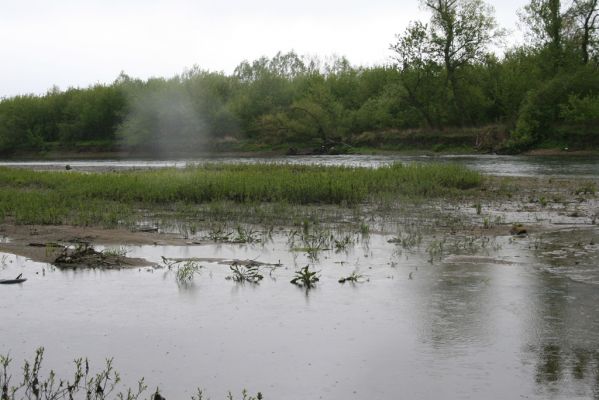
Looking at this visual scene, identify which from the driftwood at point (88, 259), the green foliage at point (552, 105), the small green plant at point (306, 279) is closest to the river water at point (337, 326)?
the small green plant at point (306, 279)

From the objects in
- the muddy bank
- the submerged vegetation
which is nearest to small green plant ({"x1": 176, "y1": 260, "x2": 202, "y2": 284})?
the muddy bank

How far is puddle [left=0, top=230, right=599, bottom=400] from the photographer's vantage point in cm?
655

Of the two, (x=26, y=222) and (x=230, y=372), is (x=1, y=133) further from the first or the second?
(x=230, y=372)

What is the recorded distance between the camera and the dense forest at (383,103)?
5803 cm

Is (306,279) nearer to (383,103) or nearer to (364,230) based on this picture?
(364,230)

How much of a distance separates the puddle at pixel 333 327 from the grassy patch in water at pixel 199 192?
235 inches

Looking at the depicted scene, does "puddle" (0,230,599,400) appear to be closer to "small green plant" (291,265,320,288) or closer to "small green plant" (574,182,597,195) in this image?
"small green plant" (291,265,320,288)

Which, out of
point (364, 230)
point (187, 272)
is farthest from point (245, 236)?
point (187, 272)

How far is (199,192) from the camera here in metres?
20.8

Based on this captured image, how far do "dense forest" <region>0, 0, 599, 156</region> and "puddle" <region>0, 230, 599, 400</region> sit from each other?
4786 centimetres

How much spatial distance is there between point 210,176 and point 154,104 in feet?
217

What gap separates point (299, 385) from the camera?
21.2ft

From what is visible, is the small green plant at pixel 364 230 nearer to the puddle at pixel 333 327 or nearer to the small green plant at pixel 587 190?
the puddle at pixel 333 327

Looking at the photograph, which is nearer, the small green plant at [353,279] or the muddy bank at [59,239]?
the small green plant at [353,279]
